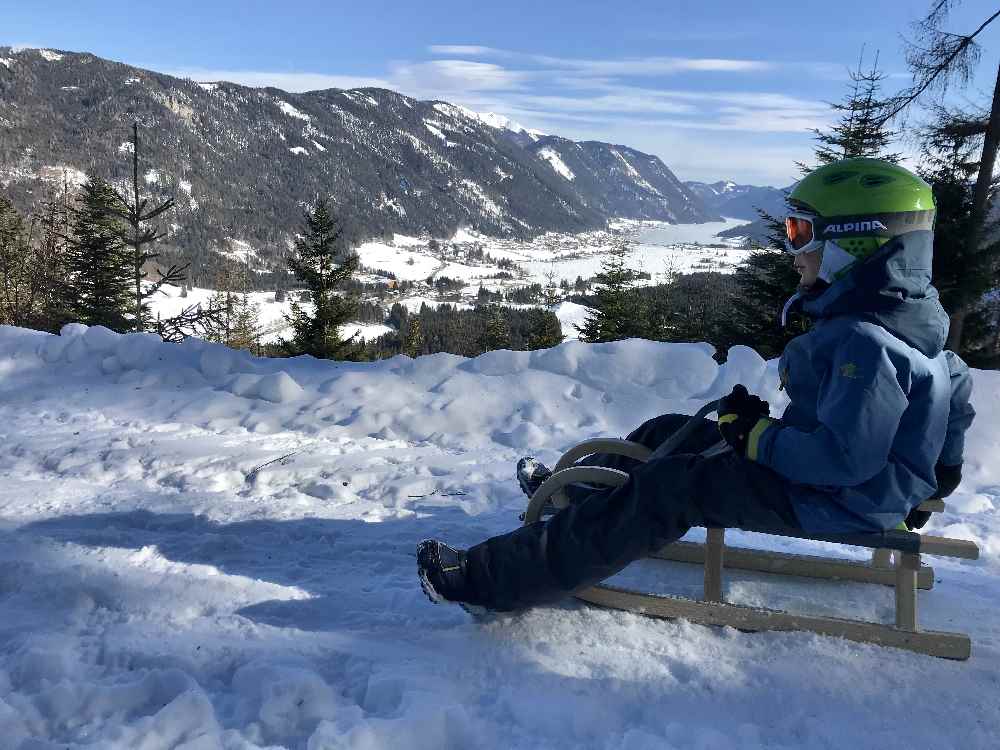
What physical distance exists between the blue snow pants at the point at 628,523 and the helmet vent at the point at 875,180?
1159 mm

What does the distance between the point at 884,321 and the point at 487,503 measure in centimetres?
275

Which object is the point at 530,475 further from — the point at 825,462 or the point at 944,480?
the point at 944,480

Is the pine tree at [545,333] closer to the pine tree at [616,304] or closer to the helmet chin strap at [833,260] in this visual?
the pine tree at [616,304]

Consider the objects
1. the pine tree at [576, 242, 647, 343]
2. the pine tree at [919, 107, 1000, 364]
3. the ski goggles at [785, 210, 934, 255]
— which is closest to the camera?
the ski goggles at [785, 210, 934, 255]

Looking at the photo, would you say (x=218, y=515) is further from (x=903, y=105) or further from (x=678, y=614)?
(x=903, y=105)

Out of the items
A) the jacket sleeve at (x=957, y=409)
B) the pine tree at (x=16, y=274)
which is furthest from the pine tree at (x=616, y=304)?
the jacket sleeve at (x=957, y=409)

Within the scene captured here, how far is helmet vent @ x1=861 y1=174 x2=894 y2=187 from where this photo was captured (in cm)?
265

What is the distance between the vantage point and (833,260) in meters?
2.70

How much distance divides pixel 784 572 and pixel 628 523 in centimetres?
130

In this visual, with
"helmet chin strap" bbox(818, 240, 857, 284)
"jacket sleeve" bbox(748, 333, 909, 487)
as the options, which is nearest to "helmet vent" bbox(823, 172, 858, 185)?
"helmet chin strap" bbox(818, 240, 857, 284)

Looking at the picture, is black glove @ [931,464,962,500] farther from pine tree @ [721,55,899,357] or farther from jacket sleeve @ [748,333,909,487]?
pine tree @ [721,55,899,357]

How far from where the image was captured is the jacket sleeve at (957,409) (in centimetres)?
295

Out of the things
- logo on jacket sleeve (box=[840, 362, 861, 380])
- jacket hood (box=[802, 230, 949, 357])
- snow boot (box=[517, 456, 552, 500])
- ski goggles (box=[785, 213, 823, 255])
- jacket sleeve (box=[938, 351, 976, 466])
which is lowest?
snow boot (box=[517, 456, 552, 500])

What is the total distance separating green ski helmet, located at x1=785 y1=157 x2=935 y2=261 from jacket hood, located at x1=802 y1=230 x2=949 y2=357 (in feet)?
0.19
